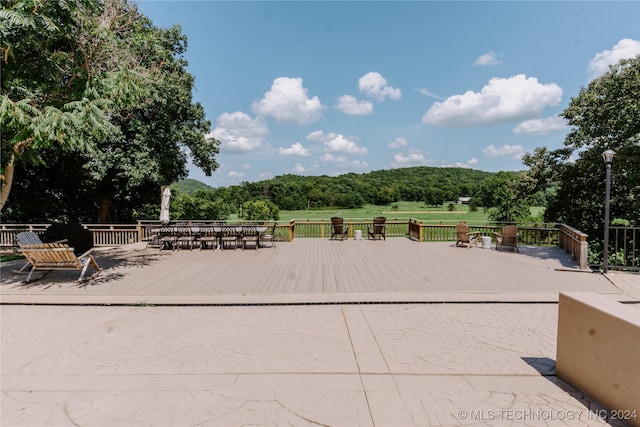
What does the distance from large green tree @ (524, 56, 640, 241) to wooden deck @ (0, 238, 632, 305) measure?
5627 millimetres

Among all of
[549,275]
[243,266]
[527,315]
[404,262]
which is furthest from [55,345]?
[549,275]

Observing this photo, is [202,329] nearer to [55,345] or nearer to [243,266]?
[55,345]

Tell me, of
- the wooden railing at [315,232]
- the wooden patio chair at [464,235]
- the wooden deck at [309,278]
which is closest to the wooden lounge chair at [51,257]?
the wooden deck at [309,278]

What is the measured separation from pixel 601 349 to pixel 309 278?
489cm

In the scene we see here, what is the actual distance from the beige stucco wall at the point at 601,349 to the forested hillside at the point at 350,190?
139 feet

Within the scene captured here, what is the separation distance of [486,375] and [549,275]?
215 inches

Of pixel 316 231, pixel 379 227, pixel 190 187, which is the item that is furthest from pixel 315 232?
pixel 190 187

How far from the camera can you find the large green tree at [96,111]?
559 centimetres

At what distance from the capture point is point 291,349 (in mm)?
3412

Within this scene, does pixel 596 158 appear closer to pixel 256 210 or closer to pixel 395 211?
pixel 395 211

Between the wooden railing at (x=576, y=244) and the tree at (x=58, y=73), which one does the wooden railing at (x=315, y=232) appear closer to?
the wooden railing at (x=576, y=244)

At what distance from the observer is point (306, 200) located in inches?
1977

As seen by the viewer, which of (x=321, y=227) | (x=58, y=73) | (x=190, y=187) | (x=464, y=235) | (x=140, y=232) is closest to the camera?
A: (x=58, y=73)

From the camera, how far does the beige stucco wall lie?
85.4 inches
